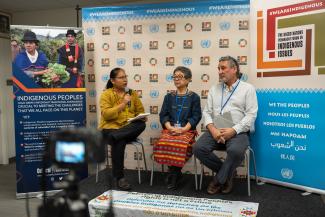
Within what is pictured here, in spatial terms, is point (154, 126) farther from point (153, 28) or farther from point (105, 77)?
point (153, 28)

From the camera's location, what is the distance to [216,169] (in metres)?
3.00

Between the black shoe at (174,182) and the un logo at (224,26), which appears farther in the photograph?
the un logo at (224,26)

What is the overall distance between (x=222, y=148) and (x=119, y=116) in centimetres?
113

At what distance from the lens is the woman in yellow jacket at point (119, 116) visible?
3184 millimetres

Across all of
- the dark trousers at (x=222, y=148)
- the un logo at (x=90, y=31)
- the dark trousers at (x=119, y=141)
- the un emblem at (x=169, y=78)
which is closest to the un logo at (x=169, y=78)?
the un emblem at (x=169, y=78)

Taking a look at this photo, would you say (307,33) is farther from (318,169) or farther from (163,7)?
(163,7)

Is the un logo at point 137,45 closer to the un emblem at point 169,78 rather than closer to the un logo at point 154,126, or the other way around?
the un emblem at point 169,78

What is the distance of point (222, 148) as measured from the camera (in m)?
3.04

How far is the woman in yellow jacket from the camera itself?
3.18 meters

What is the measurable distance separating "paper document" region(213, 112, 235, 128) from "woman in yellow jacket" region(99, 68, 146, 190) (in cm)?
81

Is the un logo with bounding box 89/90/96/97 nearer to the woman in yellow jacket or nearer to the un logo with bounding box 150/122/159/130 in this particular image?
the woman in yellow jacket

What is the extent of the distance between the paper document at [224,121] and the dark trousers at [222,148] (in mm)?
135

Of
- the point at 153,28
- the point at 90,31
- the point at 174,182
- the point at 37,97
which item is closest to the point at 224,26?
the point at 153,28

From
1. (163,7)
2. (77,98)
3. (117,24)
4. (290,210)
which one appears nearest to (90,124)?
(77,98)
